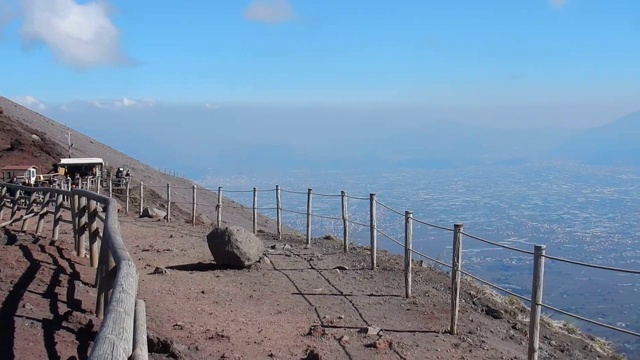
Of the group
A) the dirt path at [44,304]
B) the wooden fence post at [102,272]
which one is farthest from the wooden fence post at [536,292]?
the dirt path at [44,304]

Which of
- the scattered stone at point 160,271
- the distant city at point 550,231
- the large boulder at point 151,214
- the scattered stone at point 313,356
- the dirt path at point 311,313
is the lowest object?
the distant city at point 550,231

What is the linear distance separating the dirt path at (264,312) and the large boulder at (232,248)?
20 cm

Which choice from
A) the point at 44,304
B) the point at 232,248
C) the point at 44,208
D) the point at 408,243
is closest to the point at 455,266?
the point at 408,243

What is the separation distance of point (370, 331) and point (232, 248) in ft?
14.6

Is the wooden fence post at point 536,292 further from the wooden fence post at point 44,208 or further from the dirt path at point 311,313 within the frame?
the wooden fence post at point 44,208

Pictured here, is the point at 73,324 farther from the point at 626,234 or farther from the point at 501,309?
the point at 626,234

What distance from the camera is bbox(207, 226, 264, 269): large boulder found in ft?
40.3

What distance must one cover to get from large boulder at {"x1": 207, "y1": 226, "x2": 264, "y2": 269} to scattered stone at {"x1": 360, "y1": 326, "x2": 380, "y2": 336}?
424 cm

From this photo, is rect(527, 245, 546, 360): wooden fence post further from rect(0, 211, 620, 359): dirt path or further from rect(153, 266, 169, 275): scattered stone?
rect(153, 266, 169, 275): scattered stone

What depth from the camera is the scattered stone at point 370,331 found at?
27.6 feet

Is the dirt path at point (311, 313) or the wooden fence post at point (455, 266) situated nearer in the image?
the dirt path at point (311, 313)

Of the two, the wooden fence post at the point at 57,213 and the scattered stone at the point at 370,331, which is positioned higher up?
the wooden fence post at the point at 57,213

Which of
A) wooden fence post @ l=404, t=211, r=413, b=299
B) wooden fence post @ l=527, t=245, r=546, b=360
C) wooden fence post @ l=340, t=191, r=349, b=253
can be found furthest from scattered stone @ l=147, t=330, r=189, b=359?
wooden fence post @ l=340, t=191, r=349, b=253

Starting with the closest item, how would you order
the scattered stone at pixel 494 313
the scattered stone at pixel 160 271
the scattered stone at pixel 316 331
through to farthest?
the scattered stone at pixel 316 331
the scattered stone at pixel 494 313
the scattered stone at pixel 160 271
